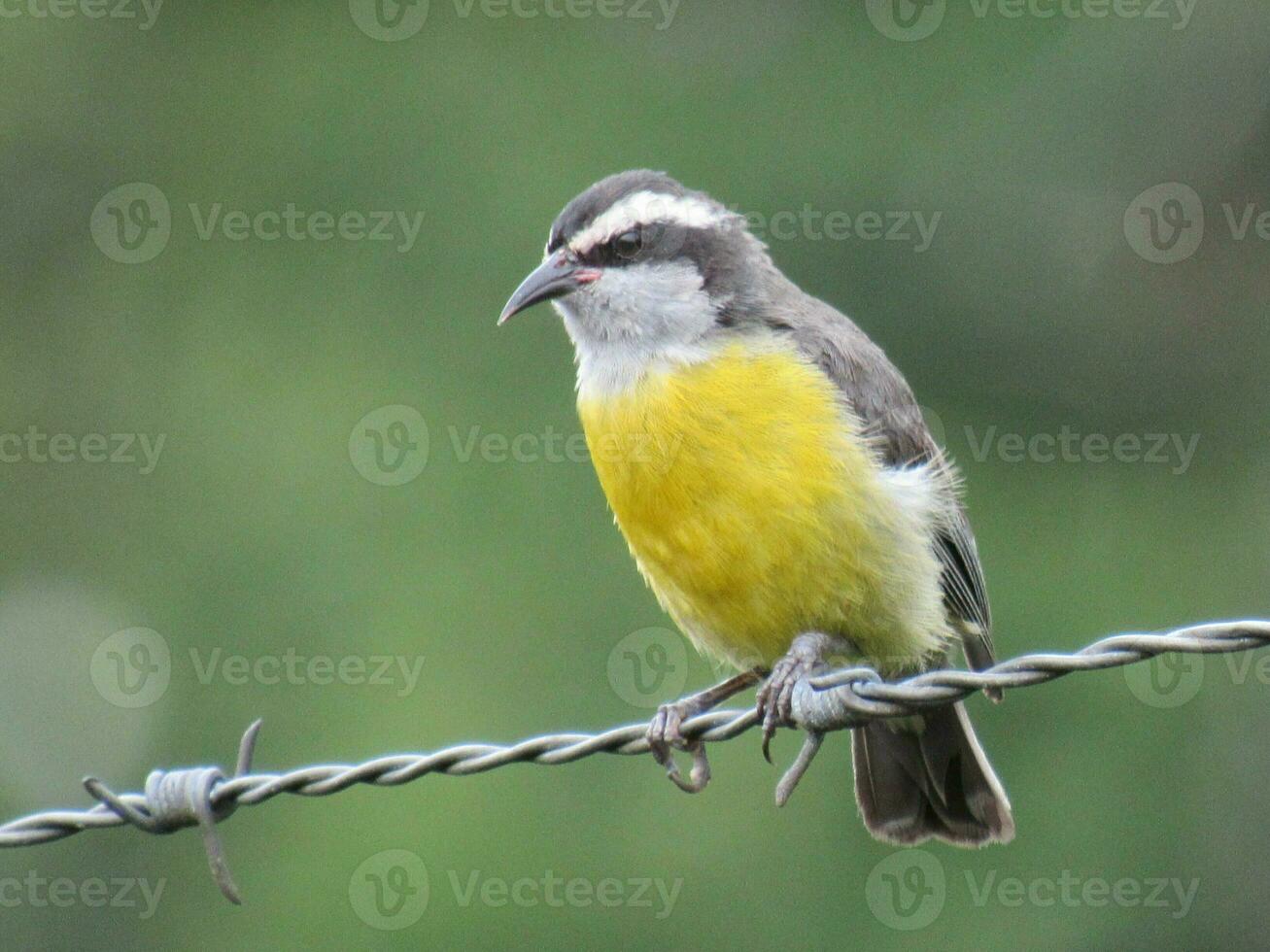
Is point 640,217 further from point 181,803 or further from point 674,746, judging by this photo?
point 181,803

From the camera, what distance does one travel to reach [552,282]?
6590 millimetres

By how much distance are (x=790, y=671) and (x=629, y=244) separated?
185 cm

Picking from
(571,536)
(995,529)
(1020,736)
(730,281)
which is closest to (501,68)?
(571,536)

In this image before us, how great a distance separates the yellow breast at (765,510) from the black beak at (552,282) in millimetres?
555

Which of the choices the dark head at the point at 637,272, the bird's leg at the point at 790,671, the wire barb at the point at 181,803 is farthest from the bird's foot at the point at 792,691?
the wire barb at the point at 181,803

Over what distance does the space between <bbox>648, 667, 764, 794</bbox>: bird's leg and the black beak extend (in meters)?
1.48

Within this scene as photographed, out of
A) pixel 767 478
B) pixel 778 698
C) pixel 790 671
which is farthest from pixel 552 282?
pixel 778 698

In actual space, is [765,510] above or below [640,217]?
below

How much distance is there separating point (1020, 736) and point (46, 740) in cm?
643

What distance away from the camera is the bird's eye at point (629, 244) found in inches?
261

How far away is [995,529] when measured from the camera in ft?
38.5

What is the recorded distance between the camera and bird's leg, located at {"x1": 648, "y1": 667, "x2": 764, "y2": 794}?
205 inches

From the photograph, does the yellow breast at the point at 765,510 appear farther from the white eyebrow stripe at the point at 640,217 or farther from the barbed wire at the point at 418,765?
the barbed wire at the point at 418,765

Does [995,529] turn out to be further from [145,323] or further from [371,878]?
[145,323]
